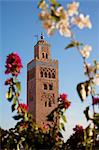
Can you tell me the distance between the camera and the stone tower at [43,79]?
4112cm

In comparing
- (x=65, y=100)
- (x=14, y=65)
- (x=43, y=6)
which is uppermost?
(x=14, y=65)

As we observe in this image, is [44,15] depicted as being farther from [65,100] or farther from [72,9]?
[65,100]

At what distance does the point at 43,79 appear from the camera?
42562mm

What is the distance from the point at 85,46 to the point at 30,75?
41.6 metres

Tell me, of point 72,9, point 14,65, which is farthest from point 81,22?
point 14,65

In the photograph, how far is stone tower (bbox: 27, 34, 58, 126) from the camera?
41.1 meters

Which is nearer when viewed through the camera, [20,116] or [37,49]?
[20,116]

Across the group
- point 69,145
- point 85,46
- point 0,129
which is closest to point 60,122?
point 69,145

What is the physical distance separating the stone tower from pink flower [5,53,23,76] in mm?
37566

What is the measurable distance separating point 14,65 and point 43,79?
130 ft

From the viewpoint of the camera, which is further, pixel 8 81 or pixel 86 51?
pixel 8 81

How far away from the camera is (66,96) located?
339cm

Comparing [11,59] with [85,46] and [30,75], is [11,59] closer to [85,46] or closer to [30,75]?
[85,46]

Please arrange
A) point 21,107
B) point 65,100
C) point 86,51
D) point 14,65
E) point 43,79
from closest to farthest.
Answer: point 86,51, point 14,65, point 21,107, point 65,100, point 43,79
